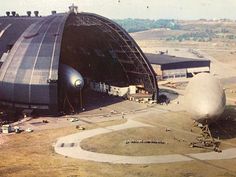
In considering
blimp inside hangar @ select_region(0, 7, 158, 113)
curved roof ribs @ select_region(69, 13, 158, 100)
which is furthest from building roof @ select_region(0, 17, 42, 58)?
curved roof ribs @ select_region(69, 13, 158, 100)

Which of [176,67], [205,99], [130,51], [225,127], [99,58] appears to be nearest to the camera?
[205,99]

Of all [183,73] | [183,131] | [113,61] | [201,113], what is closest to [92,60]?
[113,61]

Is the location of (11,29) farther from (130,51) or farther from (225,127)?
(225,127)

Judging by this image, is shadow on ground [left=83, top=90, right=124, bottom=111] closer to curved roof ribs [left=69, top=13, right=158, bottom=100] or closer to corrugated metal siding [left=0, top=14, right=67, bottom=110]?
curved roof ribs [left=69, top=13, right=158, bottom=100]

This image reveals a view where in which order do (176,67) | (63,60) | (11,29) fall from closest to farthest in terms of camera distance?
1. (63,60)
2. (11,29)
3. (176,67)

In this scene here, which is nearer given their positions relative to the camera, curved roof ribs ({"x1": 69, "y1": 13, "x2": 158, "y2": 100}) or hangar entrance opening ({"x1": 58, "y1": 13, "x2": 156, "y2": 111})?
curved roof ribs ({"x1": 69, "y1": 13, "x2": 158, "y2": 100})

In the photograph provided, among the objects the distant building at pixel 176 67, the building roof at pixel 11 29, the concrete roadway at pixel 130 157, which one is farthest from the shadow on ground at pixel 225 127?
the building roof at pixel 11 29

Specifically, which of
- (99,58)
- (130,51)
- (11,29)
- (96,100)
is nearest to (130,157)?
(96,100)

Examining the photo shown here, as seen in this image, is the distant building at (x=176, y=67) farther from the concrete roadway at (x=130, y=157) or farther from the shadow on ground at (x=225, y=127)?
the concrete roadway at (x=130, y=157)
